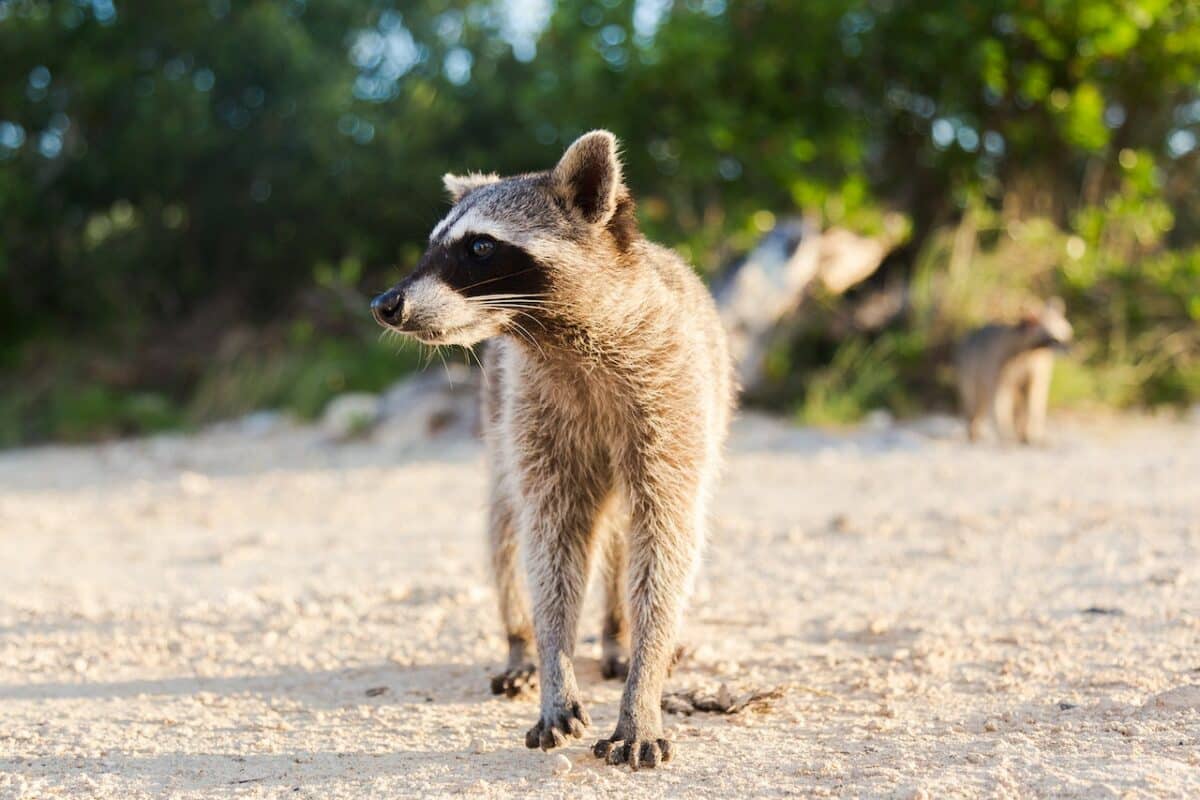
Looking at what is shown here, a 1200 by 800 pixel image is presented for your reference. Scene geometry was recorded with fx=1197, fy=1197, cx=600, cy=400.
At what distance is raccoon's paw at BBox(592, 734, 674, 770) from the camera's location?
304 cm

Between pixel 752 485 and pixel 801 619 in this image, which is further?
pixel 752 485

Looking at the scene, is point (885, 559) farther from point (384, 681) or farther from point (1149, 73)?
point (1149, 73)

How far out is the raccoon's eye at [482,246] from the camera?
332 centimetres

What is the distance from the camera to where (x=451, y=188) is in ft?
12.8

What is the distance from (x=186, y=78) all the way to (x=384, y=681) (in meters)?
11.3

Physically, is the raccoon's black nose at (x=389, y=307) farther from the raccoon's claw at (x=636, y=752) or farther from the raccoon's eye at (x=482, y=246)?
the raccoon's claw at (x=636, y=752)

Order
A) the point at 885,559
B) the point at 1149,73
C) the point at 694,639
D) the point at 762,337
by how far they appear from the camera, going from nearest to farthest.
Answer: the point at 694,639 < the point at 885,559 < the point at 762,337 < the point at 1149,73

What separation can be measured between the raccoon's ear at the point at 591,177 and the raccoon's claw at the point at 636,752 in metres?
1.46

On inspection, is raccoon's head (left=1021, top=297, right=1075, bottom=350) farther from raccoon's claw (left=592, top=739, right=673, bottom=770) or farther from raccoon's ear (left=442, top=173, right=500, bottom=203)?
raccoon's claw (left=592, top=739, right=673, bottom=770)

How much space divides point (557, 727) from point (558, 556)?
1.73 ft

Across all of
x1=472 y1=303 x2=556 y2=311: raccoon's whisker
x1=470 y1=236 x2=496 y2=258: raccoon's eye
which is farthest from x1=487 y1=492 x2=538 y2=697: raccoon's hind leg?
x1=470 y1=236 x2=496 y2=258: raccoon's eye

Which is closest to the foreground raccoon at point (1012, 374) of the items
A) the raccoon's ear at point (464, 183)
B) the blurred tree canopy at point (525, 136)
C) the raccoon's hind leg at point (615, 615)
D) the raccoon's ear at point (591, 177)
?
the blurred tree canopy at point (525, 136)

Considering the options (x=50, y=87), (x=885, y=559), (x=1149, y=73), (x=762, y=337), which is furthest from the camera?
(x=50, y=87)

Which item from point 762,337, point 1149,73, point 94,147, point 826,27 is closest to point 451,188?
point 762,337
